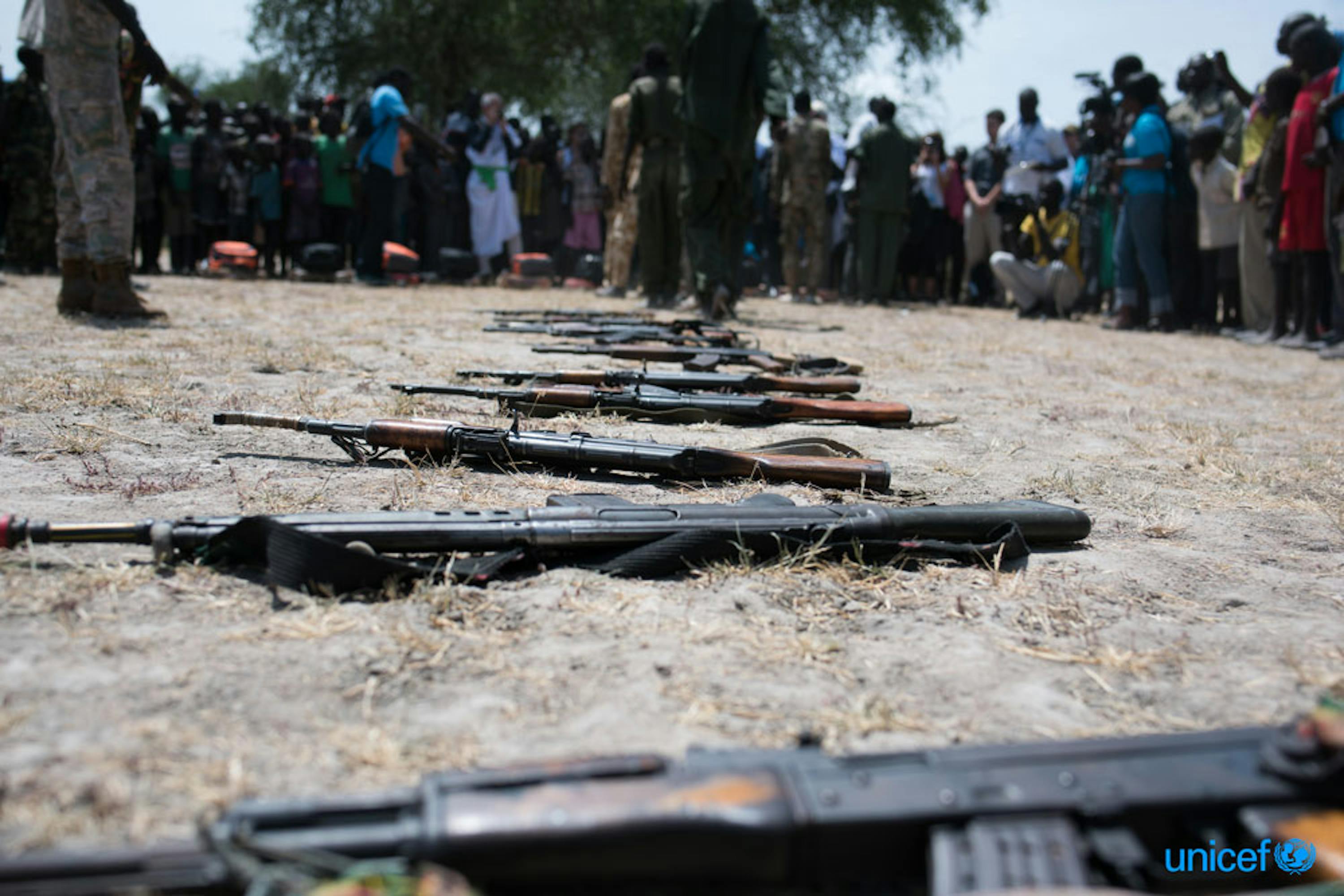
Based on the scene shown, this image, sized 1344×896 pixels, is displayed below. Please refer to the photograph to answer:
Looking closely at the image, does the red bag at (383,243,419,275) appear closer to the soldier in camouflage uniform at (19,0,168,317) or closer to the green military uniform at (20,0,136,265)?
the soldier in camouflage uniform at (19,0,168,317)

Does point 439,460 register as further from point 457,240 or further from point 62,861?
point 457,240

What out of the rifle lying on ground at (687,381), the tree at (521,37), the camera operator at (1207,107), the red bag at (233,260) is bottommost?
the rifle lying on ground at (687,381)

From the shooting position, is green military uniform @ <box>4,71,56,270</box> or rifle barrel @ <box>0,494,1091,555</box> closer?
rifle barrel @ <box>0,494,1091,555</box>

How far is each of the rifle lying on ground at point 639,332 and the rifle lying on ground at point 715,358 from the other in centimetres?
25

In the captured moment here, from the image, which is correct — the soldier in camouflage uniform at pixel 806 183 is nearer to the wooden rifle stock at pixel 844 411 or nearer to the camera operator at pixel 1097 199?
the camera operator at pixel 1097 199

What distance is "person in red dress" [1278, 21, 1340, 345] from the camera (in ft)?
27.1

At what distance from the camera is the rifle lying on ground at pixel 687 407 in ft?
13.9

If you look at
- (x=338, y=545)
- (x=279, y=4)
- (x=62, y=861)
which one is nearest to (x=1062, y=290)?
(x=338, y=545)

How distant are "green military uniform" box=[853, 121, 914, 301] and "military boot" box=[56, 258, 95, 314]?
8.64m

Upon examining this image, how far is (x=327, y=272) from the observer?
12.9m

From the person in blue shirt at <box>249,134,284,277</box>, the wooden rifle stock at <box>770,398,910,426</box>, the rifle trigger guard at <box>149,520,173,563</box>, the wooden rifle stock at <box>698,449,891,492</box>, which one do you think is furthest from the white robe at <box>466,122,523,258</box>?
the rifle trigger guard at <box>149,520,173,563</box>

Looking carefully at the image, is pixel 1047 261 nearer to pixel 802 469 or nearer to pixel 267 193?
pixel 267 193

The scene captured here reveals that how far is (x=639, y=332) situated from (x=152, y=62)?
3.47 m

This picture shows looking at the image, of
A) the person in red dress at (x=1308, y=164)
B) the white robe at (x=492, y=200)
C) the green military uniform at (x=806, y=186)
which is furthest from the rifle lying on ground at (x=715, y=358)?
the white robe at (x=492, y=200)
